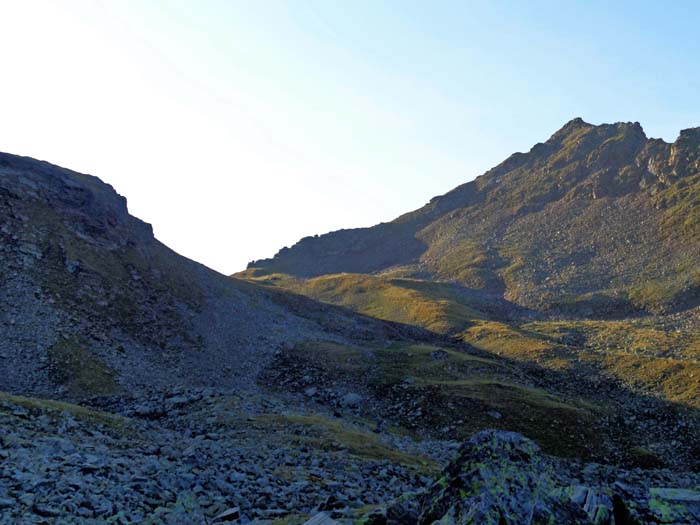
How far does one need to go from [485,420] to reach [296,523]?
3588 centimetres

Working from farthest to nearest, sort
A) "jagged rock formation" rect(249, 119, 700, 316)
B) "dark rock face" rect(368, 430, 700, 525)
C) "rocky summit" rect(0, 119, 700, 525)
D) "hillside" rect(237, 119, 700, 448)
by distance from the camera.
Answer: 1. "jagged rock formation" rect(249, 119, 700, 316)
2. "hillside" rect(237, 119, 700, 448)
3. "rocky summit" rect(0, 119, 700, 525)
4. "dark rock face" rect(368, 430, 700, 525)

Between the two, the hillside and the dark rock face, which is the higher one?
the hillside

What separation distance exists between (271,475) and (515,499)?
15.2m

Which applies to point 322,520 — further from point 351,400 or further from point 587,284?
point 587,284

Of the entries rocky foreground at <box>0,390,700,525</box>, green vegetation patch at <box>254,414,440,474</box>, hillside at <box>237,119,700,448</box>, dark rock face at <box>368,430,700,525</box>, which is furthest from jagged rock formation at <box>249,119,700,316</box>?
dark rock face at <box>368,430,700,525</box>

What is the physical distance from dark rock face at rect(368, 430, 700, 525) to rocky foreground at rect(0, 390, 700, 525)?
3cm

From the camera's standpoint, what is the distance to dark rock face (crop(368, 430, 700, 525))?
11.6 metres

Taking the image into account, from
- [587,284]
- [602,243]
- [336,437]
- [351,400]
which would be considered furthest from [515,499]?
[602,243]

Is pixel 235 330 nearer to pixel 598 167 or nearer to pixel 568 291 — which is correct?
pixel 568 291

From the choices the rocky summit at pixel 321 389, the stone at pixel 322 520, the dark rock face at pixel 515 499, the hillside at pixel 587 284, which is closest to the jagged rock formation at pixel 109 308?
the rocky summit at pixel 321 389

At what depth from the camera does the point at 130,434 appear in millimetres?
31406

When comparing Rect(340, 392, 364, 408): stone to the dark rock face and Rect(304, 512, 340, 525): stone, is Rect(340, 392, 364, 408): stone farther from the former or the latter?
the dark rock face

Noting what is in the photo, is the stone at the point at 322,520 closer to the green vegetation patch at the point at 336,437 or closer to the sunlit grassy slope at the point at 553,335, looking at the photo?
the green vegetation patch at the point at 336,437

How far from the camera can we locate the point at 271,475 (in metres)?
24.7
